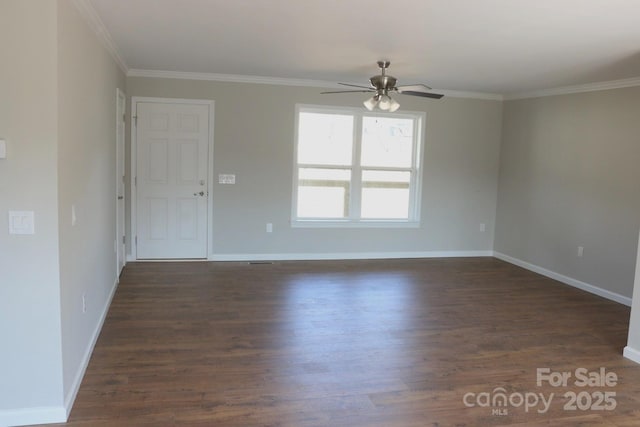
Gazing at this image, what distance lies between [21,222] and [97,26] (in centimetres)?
180

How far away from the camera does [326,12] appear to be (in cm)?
304

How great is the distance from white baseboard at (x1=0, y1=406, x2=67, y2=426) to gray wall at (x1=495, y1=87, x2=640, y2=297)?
16.9 feet

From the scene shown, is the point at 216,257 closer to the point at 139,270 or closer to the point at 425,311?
the point at 139,270

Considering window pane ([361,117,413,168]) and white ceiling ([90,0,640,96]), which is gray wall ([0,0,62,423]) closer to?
white ceiling ([90,0,640,96])

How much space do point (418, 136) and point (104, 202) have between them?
428cm

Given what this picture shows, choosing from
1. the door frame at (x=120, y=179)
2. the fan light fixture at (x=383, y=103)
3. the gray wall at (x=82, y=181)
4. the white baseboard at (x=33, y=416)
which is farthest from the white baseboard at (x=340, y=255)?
the white baseboard at (x=33, y=416)

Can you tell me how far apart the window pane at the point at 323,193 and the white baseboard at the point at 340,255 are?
54cm

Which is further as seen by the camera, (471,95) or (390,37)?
(471,95)

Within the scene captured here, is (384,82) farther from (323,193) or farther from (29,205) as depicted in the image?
(29,205)

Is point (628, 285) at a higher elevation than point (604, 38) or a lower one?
lower

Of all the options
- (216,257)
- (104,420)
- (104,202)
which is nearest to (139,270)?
(216,257)

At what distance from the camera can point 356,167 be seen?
6453mm

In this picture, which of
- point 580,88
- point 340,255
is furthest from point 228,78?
point 580,88

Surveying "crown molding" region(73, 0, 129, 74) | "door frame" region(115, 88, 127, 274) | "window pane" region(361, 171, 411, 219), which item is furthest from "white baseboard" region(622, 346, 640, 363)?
"door frame" region(115, 88, 127, 274)
